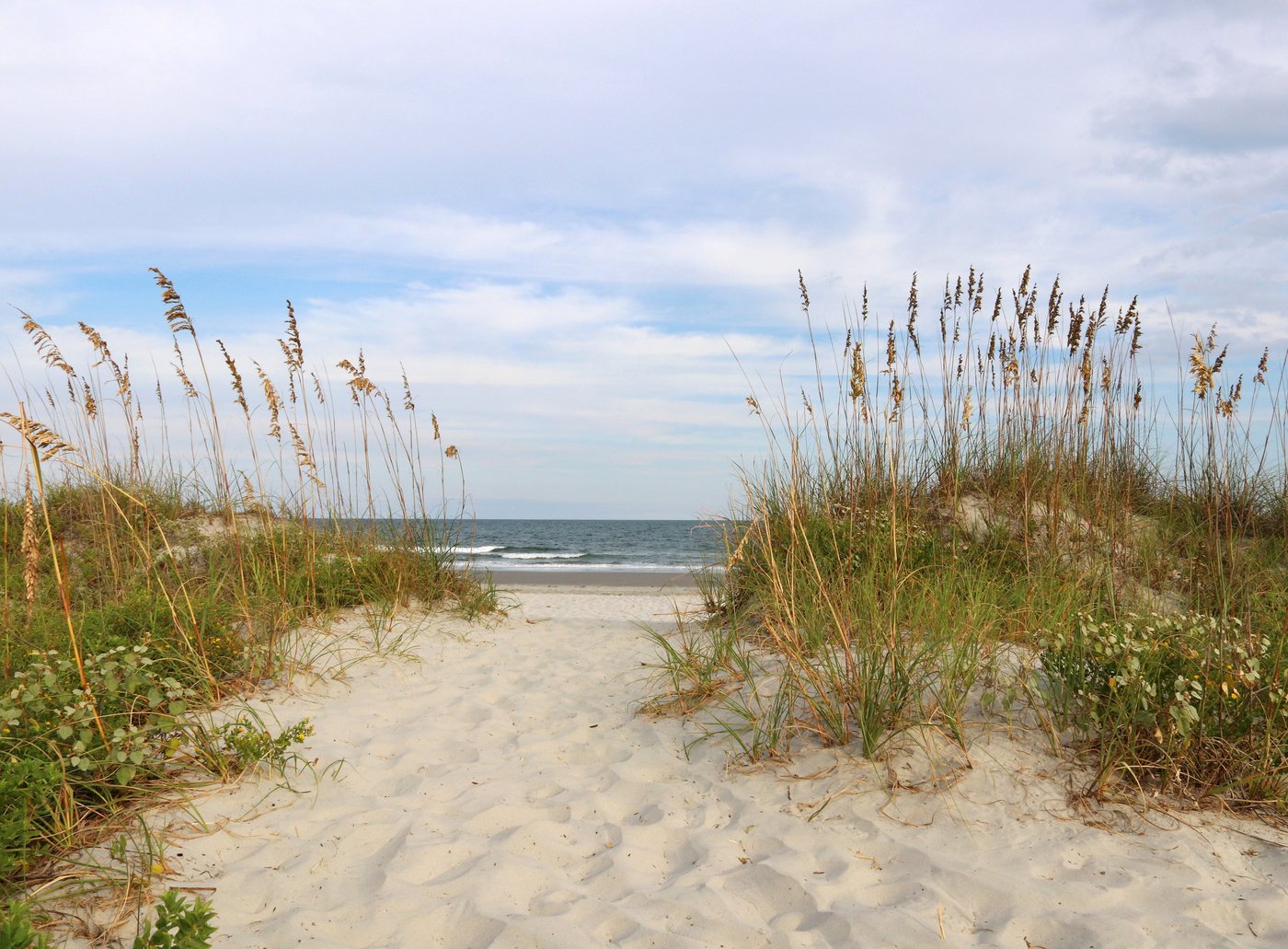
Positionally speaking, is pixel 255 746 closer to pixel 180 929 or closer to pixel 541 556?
pixel 180 929

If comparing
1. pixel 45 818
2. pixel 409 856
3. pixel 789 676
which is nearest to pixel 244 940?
pixel 409 856

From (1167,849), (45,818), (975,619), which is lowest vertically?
(1167,849)

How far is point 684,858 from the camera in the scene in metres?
2.71

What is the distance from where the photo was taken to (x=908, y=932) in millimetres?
Answer: 2244

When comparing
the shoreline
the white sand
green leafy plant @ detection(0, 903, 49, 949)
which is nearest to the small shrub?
the white sand

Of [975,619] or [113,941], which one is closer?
[113,941]

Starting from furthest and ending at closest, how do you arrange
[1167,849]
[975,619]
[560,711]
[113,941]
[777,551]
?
[777,551], [560,711], [975,619], [1167,849], [113,941]

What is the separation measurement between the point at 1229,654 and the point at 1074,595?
46.4 inches

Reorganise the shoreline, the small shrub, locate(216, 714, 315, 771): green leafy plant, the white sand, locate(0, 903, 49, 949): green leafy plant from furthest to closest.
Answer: the shoreline
locate(216, 714, 315, 771): green leafy plant
the small shrub
the white sand
locate(0, 903, 49, 949): green leafy plant

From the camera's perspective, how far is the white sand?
7.50 ft

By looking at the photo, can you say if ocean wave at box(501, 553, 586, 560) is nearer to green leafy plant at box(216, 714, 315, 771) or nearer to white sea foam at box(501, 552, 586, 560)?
white sea foam at box(501, 552, 586, 560)

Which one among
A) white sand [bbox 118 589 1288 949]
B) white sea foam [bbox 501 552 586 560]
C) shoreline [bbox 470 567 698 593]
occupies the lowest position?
white sea foam [bbox 501 552 586 560]

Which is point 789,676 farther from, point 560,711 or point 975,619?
point 560,711

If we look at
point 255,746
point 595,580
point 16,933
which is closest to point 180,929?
point 16,933
